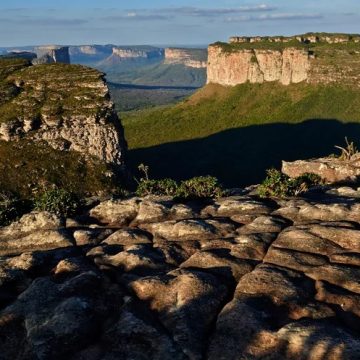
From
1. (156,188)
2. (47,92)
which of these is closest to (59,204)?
(156,188)

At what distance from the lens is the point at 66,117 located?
115438 millimetres

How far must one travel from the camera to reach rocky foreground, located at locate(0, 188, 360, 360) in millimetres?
28797

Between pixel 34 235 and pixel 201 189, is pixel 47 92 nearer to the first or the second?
pixel 201 189

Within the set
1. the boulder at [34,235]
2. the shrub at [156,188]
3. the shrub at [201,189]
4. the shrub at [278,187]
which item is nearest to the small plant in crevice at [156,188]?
the shrub at [156,188]

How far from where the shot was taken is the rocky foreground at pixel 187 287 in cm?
2880

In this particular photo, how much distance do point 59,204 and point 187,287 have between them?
79.6 ft

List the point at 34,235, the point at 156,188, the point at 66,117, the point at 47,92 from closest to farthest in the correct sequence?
the point at 34,235 → the point at 156,188 → the point at 66,117 → the point at 47,92

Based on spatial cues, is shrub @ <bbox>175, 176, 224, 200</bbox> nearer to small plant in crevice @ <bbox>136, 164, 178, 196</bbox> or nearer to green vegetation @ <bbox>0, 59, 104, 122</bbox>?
small plant in crevice @ <bbox>136, 164, 178, 196</bbox>

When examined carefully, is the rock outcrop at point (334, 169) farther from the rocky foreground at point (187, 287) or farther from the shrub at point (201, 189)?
the rocky foreground at point (187, 287)

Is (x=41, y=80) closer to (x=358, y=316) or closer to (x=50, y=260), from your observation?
(x=50, y=260)

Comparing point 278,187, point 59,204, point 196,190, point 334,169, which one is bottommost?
point 334,169

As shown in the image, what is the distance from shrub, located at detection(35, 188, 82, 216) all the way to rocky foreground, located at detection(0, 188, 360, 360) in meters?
4.49

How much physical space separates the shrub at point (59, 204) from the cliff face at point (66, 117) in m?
60.1

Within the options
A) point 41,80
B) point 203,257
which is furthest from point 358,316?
point 41,80
